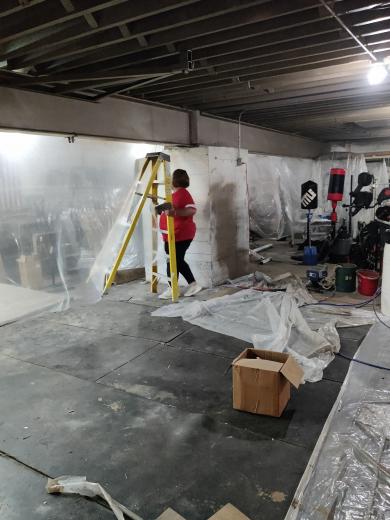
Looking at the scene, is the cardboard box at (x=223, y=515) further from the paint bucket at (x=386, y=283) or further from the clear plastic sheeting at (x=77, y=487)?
the paint bucket at (x=386, y=283)

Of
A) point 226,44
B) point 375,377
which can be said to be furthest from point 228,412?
point 226,44

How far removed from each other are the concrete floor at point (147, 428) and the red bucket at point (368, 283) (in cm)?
118

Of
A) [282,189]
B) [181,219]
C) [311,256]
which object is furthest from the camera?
[282,189]

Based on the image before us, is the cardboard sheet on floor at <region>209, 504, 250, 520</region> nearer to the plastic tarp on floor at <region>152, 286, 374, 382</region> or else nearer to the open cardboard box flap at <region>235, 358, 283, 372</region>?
the open cardboard box flap at <region>235, 358, 283, 372</region>

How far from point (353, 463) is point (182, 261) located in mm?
3351

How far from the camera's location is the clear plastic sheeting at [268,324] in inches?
125

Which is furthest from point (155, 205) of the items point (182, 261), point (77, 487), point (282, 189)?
point (282, 189)

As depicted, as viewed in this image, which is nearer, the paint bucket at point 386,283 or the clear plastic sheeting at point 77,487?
the clear plastic sheeting at point 77,487

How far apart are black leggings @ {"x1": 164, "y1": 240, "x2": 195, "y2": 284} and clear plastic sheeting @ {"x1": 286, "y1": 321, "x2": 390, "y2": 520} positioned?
2.64 meters

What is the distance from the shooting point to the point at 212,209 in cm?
530

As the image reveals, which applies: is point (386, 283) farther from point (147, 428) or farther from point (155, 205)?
point (147, 428)

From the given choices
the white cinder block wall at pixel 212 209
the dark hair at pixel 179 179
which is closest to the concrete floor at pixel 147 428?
the white cinder block wall at pixel 212 209

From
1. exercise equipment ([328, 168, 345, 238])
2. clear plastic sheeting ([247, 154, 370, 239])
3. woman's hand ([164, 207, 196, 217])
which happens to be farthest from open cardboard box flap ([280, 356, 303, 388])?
clear plastic sheeting ([247, 154, 370, 239])

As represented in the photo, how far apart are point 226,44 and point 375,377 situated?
262 cm
